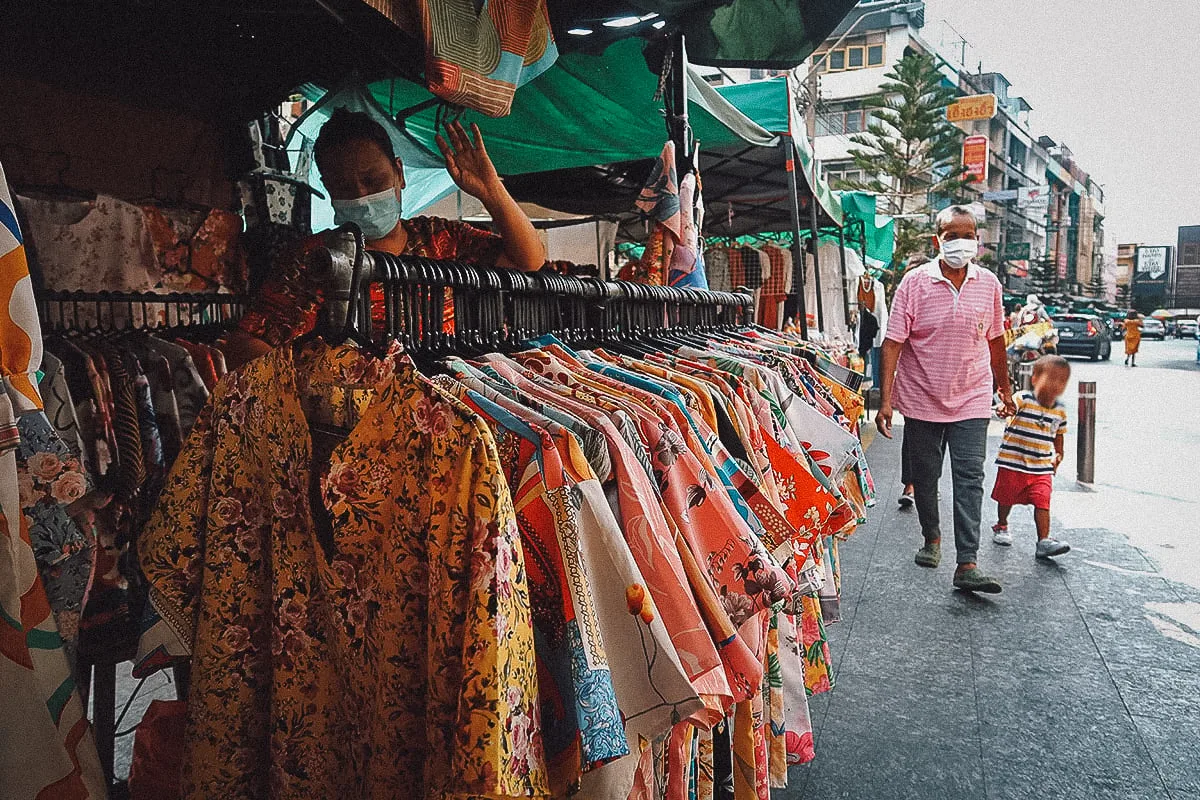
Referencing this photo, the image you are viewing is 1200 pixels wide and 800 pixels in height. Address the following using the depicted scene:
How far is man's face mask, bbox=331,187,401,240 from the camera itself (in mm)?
1806

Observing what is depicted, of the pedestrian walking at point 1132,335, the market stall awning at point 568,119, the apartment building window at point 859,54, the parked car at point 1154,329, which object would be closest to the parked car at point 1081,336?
the pedestrian walking at point 1132,335

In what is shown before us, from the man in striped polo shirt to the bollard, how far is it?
263 centimetres

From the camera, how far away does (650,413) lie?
4.35 ft

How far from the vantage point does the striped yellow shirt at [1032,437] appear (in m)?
4.35

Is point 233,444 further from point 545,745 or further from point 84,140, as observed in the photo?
point 84,140

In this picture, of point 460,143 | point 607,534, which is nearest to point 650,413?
point 607,534

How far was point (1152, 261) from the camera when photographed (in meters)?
59.1

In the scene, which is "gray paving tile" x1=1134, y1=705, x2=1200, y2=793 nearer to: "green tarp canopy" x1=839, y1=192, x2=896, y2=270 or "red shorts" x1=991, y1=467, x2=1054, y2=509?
"red shorts" x1=991, y1=467, x2=1054, y2=509

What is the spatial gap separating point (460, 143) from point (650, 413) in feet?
3.07

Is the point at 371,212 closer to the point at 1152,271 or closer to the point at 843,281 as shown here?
the point at 843,281

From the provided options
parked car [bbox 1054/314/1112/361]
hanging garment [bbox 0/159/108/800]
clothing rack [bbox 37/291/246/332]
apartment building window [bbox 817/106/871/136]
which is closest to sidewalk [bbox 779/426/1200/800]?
hanging garment [bbox 0/159/108/800]

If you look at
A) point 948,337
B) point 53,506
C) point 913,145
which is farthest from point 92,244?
point 913,145

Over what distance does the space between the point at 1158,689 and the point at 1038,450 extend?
5.64ft

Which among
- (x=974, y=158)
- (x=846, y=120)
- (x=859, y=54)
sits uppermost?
(x=859, y=54)
